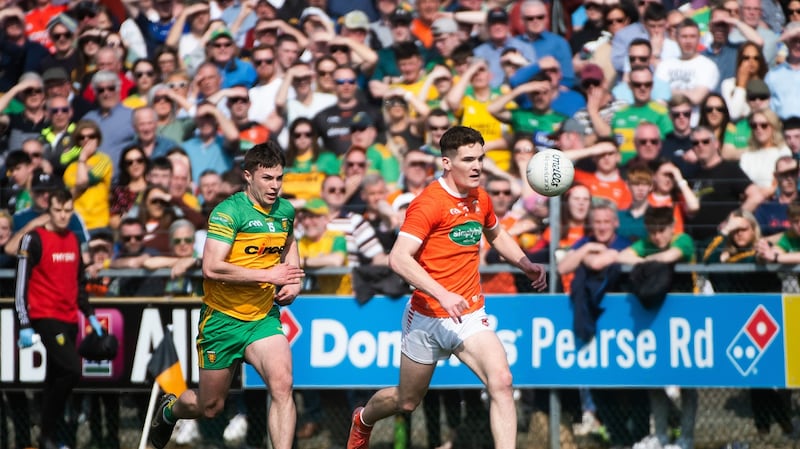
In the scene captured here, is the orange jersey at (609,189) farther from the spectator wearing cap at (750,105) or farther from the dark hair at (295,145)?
the dark hair at (295,145)

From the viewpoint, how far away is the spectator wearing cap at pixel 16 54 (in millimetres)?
13016

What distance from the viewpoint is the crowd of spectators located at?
33.2ft

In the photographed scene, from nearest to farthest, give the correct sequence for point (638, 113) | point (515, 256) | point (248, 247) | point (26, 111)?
point (248, 247), point (515, 256), point (638, 113), point (26, 111)

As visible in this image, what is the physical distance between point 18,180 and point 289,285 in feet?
16.6

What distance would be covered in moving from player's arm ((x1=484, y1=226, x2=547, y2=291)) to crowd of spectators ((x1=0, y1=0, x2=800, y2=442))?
6.91 ft

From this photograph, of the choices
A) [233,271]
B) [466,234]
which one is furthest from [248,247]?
[466,234]

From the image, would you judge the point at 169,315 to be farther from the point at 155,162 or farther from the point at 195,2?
the point at 195,2

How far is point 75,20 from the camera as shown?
13484 millimetres

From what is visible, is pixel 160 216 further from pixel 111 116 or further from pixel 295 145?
pixel 111 116

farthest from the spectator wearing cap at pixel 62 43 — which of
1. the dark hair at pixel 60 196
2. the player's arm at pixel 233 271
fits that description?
the player's arm at pixel 233 271

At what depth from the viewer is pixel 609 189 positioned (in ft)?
34.1

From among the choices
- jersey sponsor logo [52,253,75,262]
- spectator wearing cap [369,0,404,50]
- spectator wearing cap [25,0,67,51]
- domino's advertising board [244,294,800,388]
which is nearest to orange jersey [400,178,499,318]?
domino's advertising board [244,294,800,388]

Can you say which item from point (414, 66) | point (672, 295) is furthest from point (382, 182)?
point (672, 295)

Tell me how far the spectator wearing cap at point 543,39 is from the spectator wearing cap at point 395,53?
994 mm
